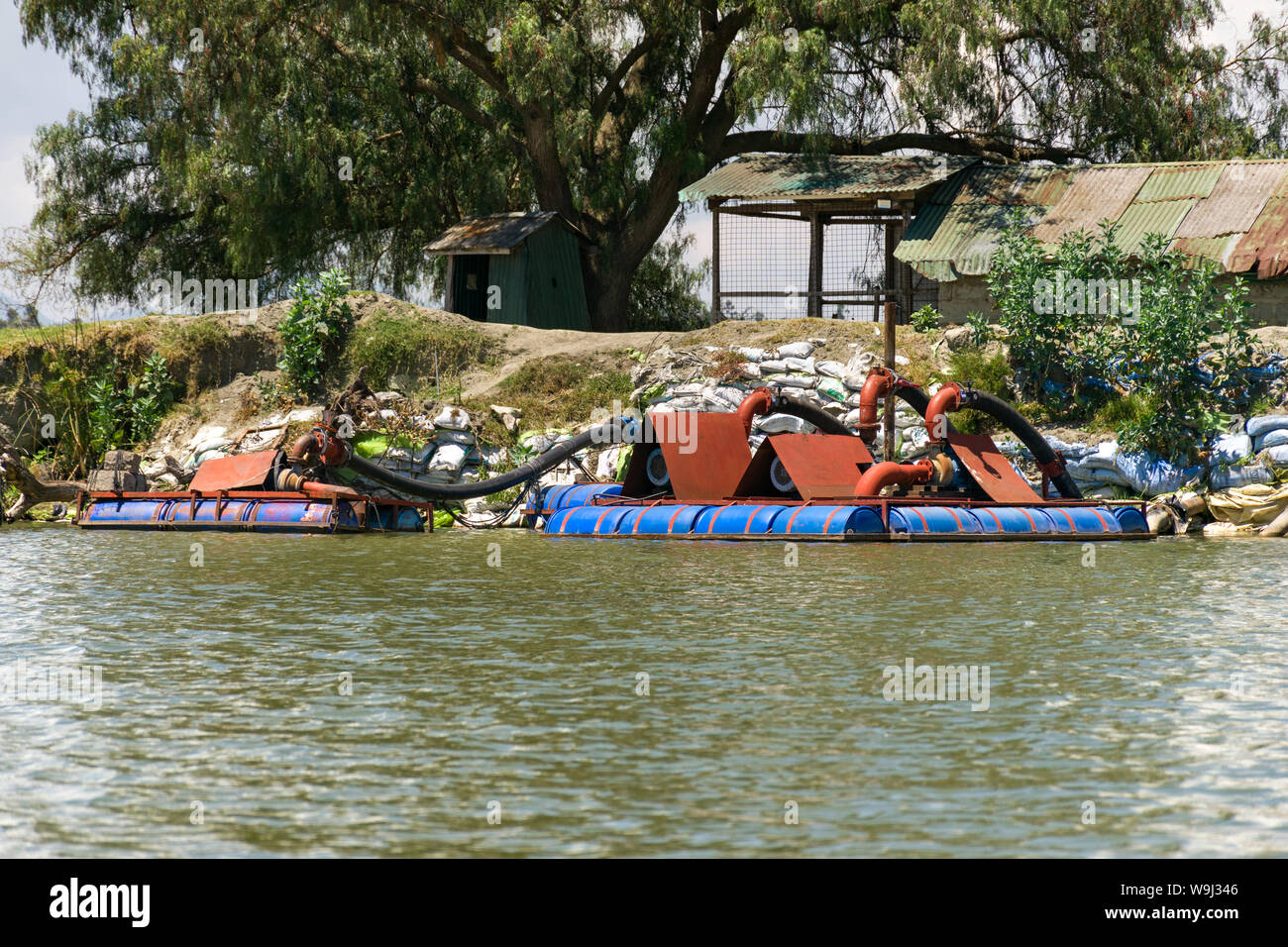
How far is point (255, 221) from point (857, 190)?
581 inches

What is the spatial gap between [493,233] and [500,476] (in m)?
12.0

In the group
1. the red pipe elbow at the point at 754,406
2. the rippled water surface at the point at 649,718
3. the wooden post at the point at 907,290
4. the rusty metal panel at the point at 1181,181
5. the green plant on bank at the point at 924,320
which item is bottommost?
the rippled water surface at the point at 649,718

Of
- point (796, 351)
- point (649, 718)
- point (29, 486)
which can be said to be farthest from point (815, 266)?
point (649, 718)

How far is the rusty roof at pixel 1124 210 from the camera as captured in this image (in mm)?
29344

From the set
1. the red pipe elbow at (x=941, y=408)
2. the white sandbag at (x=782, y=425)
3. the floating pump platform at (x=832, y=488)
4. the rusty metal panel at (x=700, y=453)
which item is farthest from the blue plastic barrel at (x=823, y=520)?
the white sandbag at (x=782, y=425)

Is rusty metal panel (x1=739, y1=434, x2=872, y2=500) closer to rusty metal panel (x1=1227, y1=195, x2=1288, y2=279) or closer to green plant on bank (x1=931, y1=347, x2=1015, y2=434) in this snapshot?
green plant on bank (x1=931, y1=347, x2=1015, y2=434)

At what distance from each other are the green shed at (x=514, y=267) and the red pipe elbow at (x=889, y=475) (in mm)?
15507

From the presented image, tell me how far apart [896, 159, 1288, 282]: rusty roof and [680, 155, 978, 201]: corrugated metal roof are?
72cm

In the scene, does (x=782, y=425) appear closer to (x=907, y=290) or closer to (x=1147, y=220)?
(x=907, y=290)

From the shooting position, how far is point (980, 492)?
2345 cm

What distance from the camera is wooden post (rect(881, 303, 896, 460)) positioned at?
25.2 meters

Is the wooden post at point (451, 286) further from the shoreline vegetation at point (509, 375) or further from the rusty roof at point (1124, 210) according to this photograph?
the rusty roof at point (1124, 210)

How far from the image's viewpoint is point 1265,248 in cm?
2867

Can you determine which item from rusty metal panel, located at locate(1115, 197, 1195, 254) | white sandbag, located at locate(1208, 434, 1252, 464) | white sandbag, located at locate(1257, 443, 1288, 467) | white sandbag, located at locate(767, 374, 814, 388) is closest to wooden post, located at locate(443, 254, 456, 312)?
white sandbag, located at locate(767, 374, 814, 388)
